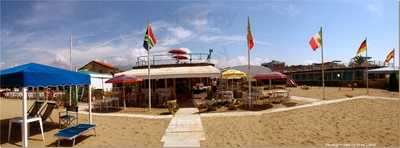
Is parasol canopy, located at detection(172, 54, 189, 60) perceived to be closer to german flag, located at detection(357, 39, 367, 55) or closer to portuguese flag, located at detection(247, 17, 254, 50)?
portuguese flag, located at detection(247, 17, 254, 50)

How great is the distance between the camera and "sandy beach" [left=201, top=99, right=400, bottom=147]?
7.42m

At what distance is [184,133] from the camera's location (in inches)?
356

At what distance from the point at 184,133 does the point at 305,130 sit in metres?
4.18

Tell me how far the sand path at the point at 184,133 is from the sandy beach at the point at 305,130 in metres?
0.30

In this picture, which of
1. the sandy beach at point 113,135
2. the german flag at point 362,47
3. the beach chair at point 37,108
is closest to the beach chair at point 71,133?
the sandy beach at point 113,135

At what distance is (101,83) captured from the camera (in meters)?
33.6

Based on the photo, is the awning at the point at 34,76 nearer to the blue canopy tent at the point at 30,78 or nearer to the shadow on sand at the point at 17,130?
the blue canopy tent at the point at 30,78

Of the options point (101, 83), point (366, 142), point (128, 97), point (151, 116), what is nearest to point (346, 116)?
point (366, 142)

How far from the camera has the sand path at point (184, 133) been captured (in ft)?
25.1

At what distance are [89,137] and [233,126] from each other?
5.19 meters

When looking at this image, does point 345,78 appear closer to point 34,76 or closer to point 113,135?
point 113,135

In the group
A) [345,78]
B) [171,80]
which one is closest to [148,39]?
[171,80]

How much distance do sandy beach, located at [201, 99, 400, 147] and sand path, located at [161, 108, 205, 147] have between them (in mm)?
296

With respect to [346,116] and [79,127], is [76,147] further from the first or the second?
[346,116]
